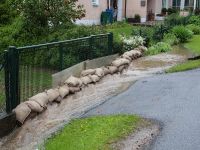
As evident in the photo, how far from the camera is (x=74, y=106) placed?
11297 millimetres

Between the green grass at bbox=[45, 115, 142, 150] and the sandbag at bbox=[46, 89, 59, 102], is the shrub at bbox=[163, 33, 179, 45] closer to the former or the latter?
the sandbag at bbox=[46, 89, 59, 102]

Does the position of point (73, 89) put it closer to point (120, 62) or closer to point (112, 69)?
point (112, 69)

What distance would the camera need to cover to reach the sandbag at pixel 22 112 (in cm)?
984

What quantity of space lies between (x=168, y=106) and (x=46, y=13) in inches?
386

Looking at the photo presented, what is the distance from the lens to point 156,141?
812 cm

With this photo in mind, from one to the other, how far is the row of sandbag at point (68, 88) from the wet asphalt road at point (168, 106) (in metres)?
1.13

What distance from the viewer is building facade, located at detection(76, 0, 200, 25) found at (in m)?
34.6

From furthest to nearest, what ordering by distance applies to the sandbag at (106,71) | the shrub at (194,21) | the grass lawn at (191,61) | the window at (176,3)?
the window at (176,3)
the shrub at (194,21)
the grass lawn at (191,61)
the sandbag at (106,71)

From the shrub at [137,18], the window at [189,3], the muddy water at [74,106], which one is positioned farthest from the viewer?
the window at [189,3]

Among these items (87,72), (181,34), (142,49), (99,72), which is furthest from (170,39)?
(87,72)

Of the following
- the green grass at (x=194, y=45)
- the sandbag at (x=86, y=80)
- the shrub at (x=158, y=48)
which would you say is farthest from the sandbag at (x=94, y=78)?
the green grass at (x=194, y=45)

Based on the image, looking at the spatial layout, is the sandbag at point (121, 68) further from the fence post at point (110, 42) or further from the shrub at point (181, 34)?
the shrub at point (181, 34)

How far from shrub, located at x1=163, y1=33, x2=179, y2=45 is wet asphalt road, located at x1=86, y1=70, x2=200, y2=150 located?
28.2 feet

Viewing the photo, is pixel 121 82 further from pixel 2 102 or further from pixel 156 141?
pixel 156 141
